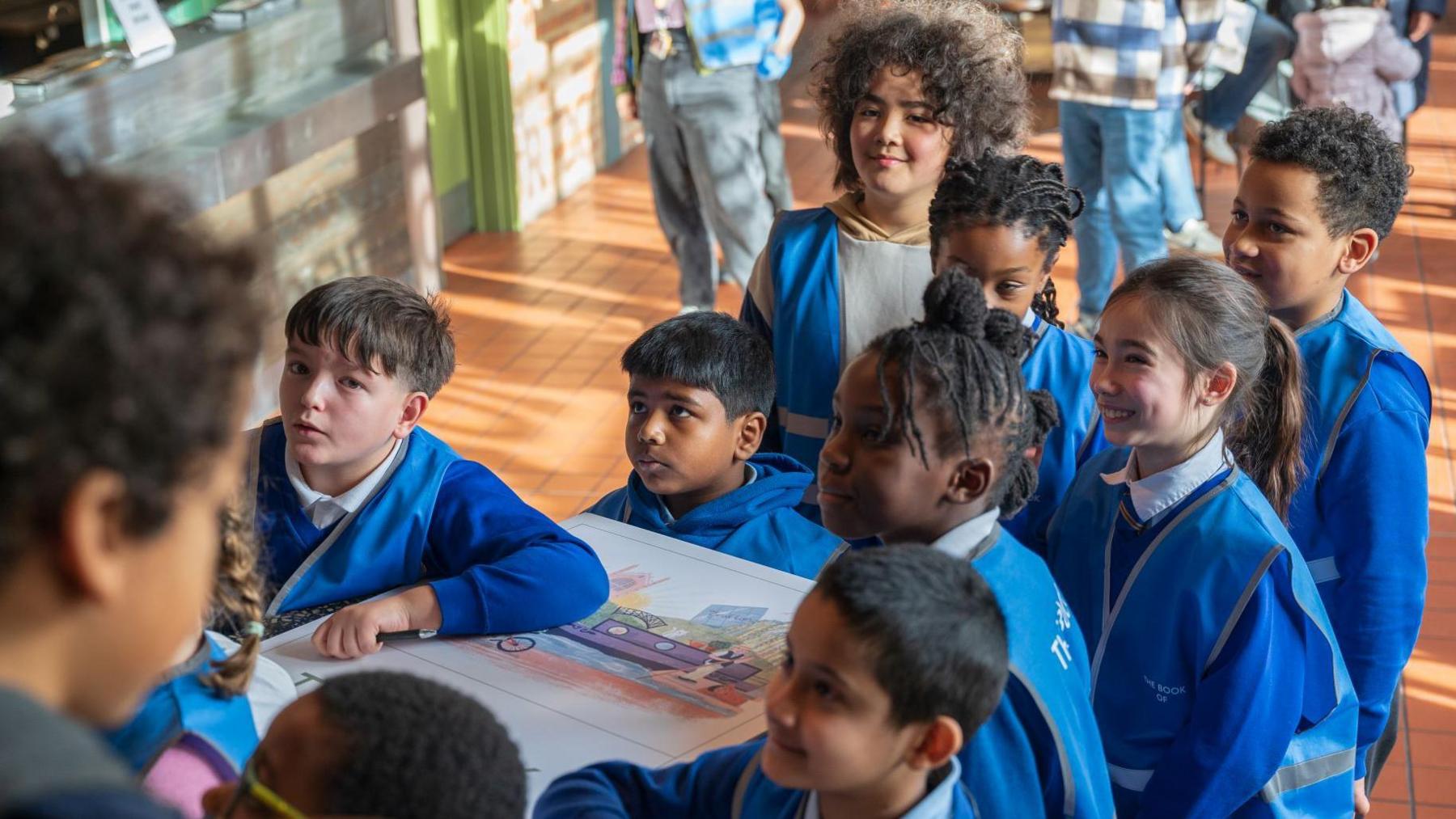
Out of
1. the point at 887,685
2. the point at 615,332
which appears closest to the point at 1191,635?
the point at 887,685

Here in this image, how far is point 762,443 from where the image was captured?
2309 mm

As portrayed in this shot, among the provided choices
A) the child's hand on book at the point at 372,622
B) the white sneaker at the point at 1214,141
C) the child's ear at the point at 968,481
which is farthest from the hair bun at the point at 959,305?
the white sneaker at the point at 1214,141

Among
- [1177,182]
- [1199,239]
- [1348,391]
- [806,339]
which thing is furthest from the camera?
[1199,239]

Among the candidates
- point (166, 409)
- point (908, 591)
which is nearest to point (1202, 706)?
point (908, 591)

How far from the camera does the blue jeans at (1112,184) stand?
456 cm

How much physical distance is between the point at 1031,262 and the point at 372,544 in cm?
95

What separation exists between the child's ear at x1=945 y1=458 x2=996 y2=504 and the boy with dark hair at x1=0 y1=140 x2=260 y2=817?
0.89 metres

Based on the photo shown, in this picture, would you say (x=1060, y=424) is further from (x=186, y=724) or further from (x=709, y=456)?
(x=186, y=724)

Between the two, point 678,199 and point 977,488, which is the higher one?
point 977,488

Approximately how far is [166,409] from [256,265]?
0.10 meters

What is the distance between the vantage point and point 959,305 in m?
1.46

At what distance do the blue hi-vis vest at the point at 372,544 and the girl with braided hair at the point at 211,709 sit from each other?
35cm

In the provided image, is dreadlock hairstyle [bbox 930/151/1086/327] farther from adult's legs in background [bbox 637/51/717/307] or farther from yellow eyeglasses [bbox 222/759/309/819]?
adult's legs in background [bbox 637/51/717/307]

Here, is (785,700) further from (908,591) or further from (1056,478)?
(1056,478)
